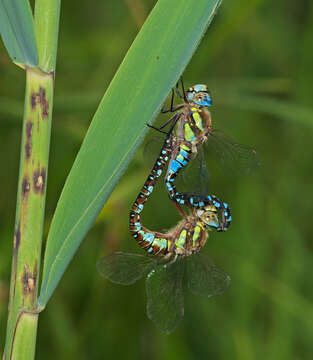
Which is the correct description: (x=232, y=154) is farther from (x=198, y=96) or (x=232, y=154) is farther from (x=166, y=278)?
(x=166, y=278)

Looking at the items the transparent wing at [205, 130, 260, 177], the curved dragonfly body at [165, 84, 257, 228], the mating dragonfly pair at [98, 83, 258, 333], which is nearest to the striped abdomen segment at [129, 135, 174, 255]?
the mating dragonfly pair at [98, 83, 258, 333]

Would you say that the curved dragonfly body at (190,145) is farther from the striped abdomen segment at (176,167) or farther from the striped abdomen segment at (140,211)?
the striped abdomen segment at (140,211)

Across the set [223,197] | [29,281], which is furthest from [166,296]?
[223,197]

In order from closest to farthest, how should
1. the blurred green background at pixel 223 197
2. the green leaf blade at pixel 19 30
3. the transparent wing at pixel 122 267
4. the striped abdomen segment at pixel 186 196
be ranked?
the green leaf blade at pixel 19 30 → the transparent wing at pixel 122 267 → the striped abdomen segment at pixel 186 196 → the blurred green background at pixel 223 197

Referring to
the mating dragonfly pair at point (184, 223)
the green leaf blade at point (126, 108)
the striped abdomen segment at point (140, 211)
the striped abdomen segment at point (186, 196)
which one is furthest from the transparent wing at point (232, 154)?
the green leaf blade at point (126, 108)

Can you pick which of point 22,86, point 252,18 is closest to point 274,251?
point 252,18

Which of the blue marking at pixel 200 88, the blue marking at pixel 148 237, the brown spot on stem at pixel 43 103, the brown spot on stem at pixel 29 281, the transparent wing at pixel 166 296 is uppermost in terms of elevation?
the blue marking at pixel 200 88

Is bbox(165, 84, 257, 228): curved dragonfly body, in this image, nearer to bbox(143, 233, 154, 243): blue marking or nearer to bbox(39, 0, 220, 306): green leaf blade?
bbox(143, 233, 154, 243): blue marking
